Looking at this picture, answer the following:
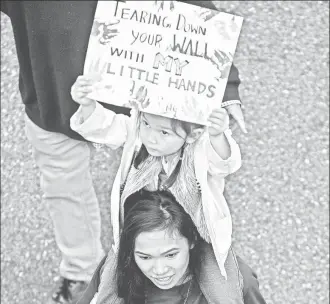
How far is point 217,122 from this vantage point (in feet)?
6.04

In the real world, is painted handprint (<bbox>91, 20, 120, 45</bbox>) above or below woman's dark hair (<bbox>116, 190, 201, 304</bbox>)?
above

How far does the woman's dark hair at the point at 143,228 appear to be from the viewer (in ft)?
6.56

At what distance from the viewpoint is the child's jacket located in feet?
6.45

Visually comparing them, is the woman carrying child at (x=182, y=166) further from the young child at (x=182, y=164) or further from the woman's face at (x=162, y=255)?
the woman's face at (x=162, y=255)

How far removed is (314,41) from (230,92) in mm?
1737

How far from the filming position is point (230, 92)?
2.19 meters

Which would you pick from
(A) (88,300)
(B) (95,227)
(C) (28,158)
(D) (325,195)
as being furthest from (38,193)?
(D) (325,195)

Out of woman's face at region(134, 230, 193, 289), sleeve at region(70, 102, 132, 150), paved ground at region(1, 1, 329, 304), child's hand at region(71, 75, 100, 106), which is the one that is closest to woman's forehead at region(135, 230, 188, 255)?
woman's face at region(134, 230, 193, 289)

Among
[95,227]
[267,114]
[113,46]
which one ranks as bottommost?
[95,227]

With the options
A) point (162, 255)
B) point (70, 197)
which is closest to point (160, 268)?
point (162, 255)

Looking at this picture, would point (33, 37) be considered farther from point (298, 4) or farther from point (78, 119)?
point (298, 4)

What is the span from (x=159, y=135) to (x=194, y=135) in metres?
0.11

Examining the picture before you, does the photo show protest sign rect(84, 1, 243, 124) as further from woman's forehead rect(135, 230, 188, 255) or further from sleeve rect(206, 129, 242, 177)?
woman's forehead rect(135, 230, 188, 255)

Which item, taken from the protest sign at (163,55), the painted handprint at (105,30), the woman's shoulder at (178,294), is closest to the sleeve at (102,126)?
the protest sign at (163,55)
